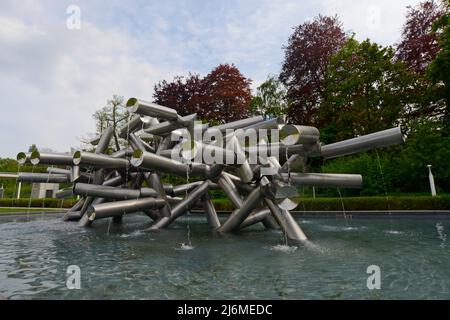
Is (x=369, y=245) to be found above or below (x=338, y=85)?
below

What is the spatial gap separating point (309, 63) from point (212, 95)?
11.3 m

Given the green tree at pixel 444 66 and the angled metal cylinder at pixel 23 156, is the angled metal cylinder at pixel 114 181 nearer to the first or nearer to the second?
the angled metal cylinder at pixel 23 156

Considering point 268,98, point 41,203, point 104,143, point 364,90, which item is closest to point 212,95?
point 268,98

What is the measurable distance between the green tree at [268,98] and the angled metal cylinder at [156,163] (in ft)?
104

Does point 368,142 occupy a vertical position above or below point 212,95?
below

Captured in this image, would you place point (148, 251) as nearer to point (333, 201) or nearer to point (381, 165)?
point (333, 201)

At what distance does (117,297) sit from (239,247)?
4.11m

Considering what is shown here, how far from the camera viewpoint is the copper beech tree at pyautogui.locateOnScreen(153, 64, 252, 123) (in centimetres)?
3647

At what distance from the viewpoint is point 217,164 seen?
923 centimetres

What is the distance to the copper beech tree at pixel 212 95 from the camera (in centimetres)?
3647

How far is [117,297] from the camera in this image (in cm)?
382

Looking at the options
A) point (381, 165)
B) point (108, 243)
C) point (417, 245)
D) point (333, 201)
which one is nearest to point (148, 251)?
point (108, 243)

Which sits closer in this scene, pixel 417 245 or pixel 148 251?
pixel 148 251

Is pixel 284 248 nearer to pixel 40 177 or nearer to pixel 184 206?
pixel 184 206
